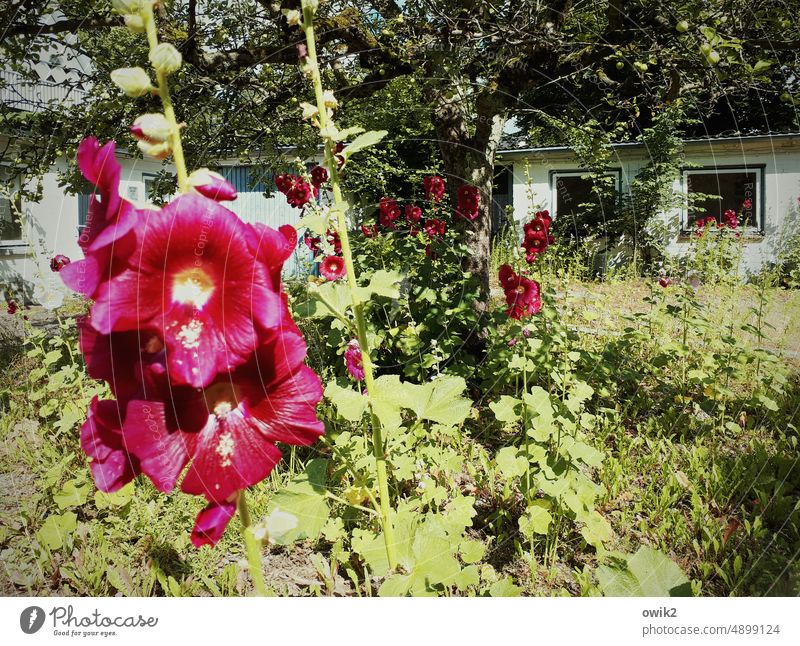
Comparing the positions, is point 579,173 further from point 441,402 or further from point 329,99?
point 329,99

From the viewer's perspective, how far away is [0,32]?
3.19 feet

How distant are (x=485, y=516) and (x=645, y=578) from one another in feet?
1.71

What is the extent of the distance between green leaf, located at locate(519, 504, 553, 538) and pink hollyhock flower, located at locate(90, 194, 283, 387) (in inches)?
33.5

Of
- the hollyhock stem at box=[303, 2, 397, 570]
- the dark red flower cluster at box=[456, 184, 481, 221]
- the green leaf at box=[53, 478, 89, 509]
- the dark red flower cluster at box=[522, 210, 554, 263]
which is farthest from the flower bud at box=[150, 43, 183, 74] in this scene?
the dark red flower cluster at box=[456, 184, 481, 221]

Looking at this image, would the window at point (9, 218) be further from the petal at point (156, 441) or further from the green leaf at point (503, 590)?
the green leaf at point (503, 590)

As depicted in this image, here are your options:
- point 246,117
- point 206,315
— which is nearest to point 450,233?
point 246,117

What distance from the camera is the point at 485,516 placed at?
4.11 ft

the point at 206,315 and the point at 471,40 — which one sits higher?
the point at 471,40

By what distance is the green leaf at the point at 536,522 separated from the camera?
1.05 metres

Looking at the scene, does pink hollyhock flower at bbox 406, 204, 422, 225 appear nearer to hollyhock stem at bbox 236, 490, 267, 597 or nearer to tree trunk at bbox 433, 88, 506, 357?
tree trunk at bbox 433, 88, 506, 357

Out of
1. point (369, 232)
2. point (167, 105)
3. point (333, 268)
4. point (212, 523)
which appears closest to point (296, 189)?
point (333, 268)

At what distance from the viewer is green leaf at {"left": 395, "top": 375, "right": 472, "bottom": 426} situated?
2.30 ft

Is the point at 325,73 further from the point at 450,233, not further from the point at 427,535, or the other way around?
the point at 427,535
